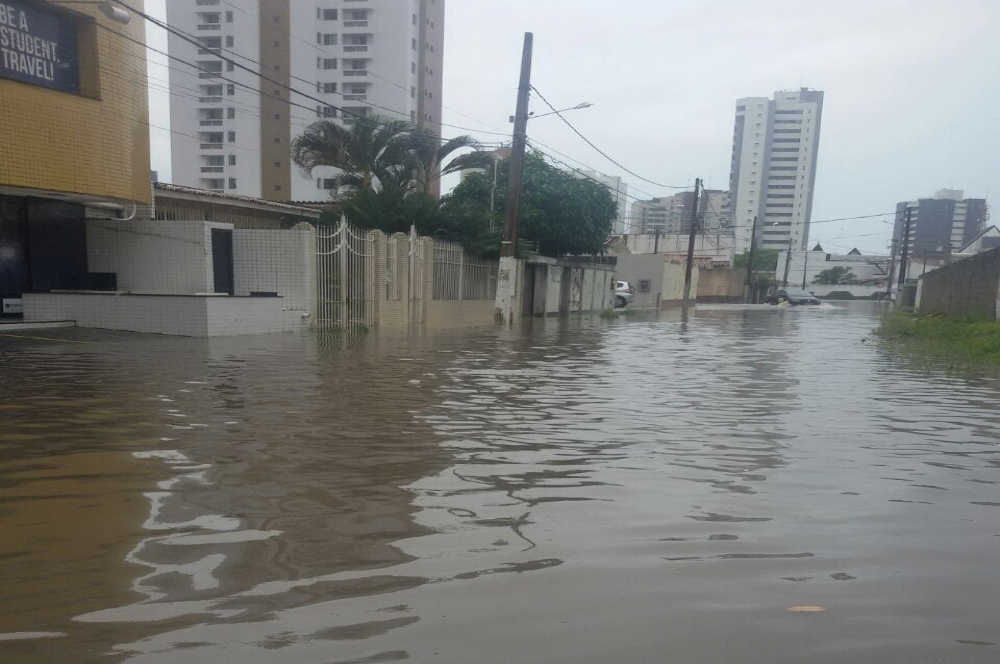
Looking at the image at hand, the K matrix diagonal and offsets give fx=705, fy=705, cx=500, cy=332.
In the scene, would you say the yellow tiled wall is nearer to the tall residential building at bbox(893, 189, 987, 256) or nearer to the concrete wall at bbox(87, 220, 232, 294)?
the concrete wall at bbox(87, 220, 232, 294)

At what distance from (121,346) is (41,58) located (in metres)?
5.17

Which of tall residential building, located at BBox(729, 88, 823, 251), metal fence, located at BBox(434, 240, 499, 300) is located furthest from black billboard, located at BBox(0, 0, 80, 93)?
tall residential building, located at BBox(729, 88, 823, 251)

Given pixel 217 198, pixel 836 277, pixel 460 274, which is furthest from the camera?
pixel 836 277

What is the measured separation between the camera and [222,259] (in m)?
14.9

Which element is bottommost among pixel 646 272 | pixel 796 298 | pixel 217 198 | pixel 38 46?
pixel 796 298

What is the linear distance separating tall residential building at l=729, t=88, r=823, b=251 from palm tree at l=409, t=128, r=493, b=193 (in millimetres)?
79945

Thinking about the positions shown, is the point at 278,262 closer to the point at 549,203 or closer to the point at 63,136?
the point at 63,136

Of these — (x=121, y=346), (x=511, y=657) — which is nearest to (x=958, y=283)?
(x=121, y=346)

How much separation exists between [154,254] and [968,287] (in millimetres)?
23278

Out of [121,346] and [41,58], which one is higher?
[41,58]

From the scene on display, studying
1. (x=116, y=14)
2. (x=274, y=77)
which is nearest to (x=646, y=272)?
(x=274, y=77)

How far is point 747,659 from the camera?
7.99 feet

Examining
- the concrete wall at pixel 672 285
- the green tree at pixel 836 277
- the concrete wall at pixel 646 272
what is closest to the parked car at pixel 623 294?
the concrete wall at pixel 646 272

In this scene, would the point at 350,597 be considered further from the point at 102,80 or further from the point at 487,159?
the point at 487,159
